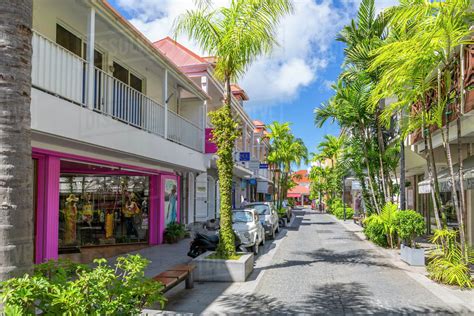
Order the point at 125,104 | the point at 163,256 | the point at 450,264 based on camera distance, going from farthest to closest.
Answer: the point at 163,256 → the point at 125,104 → the point at 450,264

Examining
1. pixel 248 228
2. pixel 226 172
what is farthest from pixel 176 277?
pixel 248 228

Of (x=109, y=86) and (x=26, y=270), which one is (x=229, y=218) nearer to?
(x=109, y=86)

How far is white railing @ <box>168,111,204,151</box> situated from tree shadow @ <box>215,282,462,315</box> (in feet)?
25.4

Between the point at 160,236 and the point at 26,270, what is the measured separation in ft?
40.3

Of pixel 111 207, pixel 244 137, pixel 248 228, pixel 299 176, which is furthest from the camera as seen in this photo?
pixel 299 176

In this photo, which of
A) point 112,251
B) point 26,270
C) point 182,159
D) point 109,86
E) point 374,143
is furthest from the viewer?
point 374,143

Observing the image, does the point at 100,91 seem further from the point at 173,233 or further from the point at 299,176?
the point at 299,176

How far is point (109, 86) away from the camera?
31.6 feet

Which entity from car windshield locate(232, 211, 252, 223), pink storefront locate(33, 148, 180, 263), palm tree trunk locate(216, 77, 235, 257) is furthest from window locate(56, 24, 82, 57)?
car windshield locate(232, 211, 252, 223)

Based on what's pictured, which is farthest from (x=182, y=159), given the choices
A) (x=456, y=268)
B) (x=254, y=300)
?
(x=456, y=268)

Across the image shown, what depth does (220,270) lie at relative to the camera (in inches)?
347

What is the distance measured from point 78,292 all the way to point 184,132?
40.0 feet

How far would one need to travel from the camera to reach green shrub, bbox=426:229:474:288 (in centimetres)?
810

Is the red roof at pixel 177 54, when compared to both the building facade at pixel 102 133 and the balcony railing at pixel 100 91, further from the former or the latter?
the balcony railing at pixel 100 91
